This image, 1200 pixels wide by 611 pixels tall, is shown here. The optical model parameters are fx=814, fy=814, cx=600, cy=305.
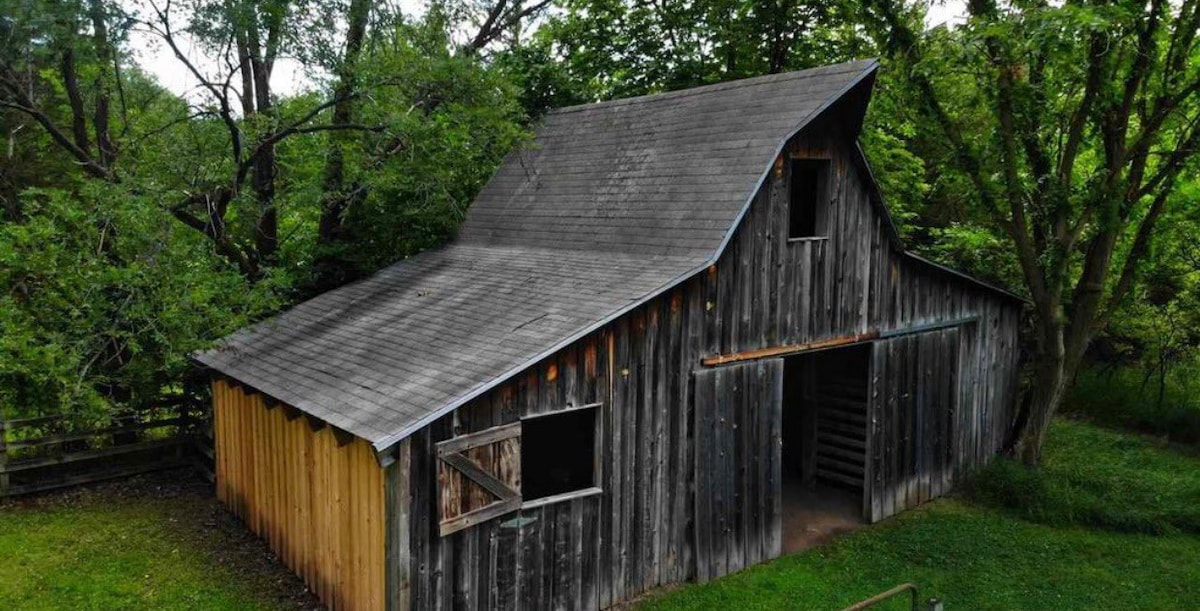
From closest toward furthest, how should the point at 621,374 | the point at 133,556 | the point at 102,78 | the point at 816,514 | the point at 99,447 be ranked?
1. the point at 621,374
2. the point at 133,556
3. the point at 816,514
4. the point at 99,447
5. the point at 102,78

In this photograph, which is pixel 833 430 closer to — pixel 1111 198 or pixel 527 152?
pixel 1111 198

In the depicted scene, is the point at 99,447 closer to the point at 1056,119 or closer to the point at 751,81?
the point at 751,81

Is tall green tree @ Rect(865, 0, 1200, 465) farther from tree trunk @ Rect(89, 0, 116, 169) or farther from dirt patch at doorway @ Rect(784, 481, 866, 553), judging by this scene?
tree trunk @ Rect(89, 0, 116, 169)

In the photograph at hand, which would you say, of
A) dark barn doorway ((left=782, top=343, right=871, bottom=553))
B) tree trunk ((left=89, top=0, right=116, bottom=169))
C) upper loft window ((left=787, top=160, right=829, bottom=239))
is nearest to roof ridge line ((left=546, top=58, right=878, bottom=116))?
upper loft window ((left=787, top=160, right=829, bottom=239))

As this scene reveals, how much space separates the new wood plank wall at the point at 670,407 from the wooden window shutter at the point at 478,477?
10 centimetres

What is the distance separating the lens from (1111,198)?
11.2m

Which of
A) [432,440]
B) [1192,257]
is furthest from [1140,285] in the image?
[432,440]

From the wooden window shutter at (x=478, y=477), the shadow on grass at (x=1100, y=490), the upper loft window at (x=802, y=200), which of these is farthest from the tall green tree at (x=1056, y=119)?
the wooden window shutter at (x=478, y=477)

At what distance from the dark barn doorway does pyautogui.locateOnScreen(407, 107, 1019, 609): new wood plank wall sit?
3.68ft

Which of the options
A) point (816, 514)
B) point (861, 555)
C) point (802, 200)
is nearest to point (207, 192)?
point (802, 200)

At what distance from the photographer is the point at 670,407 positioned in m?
8.66

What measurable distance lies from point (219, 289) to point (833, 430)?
365 inches

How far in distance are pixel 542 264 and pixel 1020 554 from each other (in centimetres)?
691

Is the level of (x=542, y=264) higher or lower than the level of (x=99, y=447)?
higher
